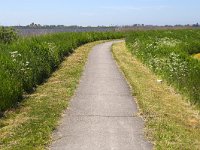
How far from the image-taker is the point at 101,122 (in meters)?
10.5

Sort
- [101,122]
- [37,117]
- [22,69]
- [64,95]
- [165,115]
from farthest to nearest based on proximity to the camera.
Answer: [22,69], [64,95], [165,115], [37,117], [101,122]

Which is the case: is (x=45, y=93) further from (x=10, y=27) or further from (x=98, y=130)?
(x=10, y=27)

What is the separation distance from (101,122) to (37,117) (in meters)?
1.56

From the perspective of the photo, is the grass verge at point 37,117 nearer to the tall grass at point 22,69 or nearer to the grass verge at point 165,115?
the tall grass at point 22,69

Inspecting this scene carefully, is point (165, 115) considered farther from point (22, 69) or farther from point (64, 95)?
point (22, 69)

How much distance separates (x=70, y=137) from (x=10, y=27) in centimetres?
3265

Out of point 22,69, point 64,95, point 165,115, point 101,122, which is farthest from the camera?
point 22,69

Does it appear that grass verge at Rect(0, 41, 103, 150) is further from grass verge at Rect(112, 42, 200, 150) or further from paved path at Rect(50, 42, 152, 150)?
grass verge at Rect(112, 42, 200, 150)

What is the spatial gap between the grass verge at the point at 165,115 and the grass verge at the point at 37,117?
206cm

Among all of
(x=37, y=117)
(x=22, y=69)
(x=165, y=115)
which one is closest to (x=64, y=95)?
(x=22, y=69)

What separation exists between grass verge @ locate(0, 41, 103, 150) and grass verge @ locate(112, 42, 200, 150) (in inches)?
81.3

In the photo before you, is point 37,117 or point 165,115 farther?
point 165,115

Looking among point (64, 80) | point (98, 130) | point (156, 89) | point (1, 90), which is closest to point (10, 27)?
point (64, 80)

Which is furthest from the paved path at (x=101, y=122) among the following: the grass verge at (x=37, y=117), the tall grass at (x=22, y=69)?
the tall grass at (x=22, y=69)
